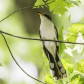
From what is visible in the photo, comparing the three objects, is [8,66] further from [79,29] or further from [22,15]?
[79,29]

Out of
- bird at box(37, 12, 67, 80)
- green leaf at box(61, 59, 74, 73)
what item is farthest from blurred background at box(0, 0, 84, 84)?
green leaf at box(61, 59, 74, 73)

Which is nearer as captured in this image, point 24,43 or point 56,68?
point 56,68

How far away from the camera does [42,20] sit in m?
0.65

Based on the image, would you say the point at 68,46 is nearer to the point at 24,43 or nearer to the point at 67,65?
the point at 67,65

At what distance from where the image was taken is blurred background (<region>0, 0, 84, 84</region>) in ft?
2.14

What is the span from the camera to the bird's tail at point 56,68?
0.57 m

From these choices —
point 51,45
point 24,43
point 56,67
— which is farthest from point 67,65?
point 24,43

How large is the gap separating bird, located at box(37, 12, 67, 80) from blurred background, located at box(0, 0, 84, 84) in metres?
0.04

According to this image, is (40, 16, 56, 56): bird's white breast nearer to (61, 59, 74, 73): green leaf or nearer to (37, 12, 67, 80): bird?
(37, 12, 67, 80): bird

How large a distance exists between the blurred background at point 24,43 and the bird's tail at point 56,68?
72mm

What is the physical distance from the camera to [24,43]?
69 centimetres

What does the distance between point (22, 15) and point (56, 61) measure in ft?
1.32

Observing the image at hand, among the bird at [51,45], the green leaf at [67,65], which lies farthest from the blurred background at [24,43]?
the green leaf at [67,65]

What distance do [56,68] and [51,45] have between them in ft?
0.49
